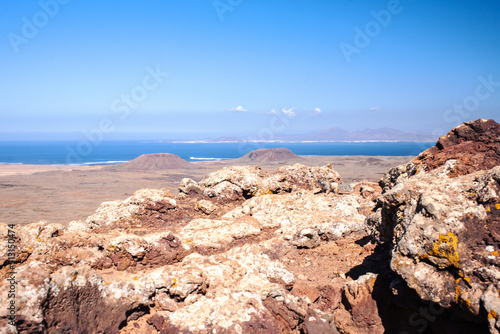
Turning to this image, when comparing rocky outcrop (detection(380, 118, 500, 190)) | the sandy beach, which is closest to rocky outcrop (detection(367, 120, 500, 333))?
rocky outcrop (detection(380, 118, 500, 190))

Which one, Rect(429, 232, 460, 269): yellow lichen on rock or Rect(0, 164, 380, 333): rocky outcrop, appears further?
Rect(0, 164, 380, 333): rocky outcrop

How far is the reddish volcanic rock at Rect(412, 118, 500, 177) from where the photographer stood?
7926 mm

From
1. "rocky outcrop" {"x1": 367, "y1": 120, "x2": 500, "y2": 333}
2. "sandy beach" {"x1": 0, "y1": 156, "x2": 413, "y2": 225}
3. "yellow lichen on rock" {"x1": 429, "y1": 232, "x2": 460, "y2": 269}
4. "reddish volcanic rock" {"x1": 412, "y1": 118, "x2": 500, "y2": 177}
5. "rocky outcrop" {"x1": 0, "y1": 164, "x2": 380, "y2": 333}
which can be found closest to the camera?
"rocky outcrop" {"x1": 367, "y1": 120, "x2": 500, "y2": 333}

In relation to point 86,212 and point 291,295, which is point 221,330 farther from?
point 86,212

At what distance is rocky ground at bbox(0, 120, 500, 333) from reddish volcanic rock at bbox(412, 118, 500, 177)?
50 millimetres

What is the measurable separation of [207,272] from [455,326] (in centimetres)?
470

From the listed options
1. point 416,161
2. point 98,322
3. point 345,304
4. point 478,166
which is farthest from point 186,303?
point 416,161

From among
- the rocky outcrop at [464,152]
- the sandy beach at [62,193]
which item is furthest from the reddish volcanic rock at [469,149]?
the sandy beach at [62,193]

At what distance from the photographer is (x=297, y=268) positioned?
8164 mm

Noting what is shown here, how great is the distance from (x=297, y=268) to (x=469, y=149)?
5.70 metres

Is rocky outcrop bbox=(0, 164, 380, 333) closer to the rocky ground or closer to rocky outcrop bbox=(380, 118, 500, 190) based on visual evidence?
the rocky ground

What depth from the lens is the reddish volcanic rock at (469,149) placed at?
26.0 ft

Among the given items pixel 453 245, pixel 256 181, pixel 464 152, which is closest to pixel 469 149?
pixel 464 152

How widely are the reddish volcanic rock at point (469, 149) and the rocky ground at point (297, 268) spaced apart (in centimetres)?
5
